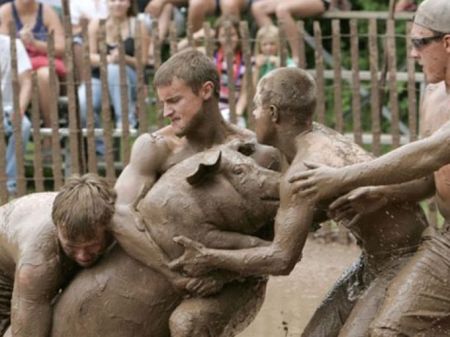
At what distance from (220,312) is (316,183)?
79cm

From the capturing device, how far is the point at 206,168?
6723mm

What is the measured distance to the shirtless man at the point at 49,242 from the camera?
22.2ft

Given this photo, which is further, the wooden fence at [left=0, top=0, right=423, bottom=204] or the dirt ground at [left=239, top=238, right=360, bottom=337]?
the wooden fence at [left=0, top=0, right=423, bottom=204]

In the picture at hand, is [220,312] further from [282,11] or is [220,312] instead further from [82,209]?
[282,11]

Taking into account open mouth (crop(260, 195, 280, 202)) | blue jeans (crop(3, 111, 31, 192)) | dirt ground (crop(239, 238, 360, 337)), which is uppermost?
open mouth (crop(260, 195, 280, 202))

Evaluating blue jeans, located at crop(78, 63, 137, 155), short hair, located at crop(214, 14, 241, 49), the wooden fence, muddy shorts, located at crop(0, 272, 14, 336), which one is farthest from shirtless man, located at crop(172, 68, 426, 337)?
blue jeans, located at crop(78, 63, 137, 155)

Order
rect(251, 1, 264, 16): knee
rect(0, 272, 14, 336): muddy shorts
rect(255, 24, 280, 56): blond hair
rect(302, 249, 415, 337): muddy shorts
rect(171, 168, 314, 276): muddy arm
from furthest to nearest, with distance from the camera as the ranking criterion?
rect(251, 1, 264, 16): knee → rect(255, 24, 280, 56): blond hair → rect(0, 272, 14, 336): muddy shorts → rect(302, 249, 415, 337): muddy shorts → rect(171, 168, 314, 276): muddy arm

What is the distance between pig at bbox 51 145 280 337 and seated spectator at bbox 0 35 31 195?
5542 mm

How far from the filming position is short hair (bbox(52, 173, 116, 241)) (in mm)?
6750

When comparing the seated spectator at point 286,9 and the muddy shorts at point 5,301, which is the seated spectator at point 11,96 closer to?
the seated spectator at point 286,9

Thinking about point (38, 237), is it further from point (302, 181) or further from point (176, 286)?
point (302, 181)

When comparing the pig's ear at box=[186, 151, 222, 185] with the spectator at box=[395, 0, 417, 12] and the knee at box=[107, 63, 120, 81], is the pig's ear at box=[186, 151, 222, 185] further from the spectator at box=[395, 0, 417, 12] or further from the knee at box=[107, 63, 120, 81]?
the spectator at box=[395, 0, 417, 12]

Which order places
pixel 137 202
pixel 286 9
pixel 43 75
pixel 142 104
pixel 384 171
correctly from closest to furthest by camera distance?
1. pixel 384 171
2. pixel 137 202
3. pixel 142 104
4. pixel 43 75
5. pixel 286 9

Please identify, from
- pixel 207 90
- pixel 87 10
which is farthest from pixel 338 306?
pixel 87 10
